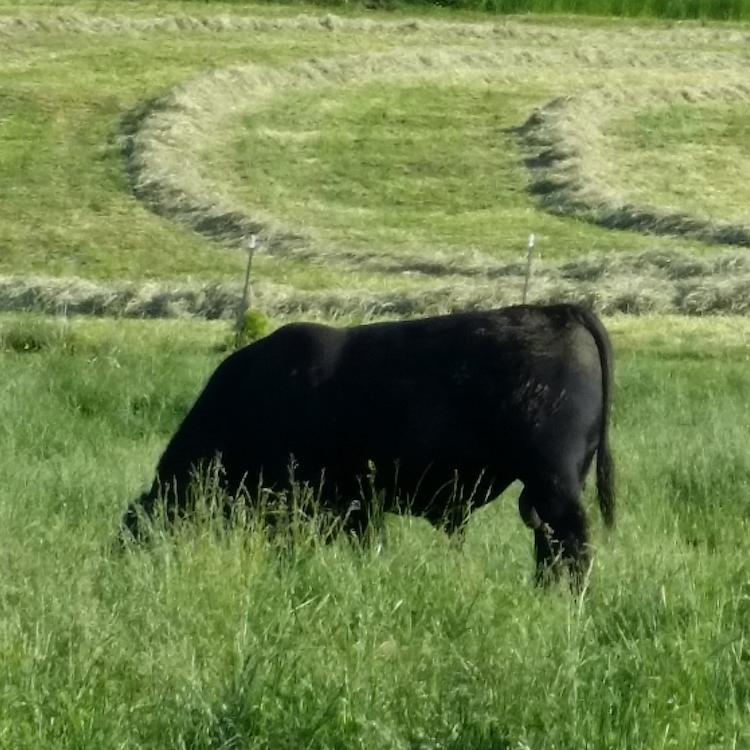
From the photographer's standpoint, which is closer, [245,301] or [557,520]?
[557,520]

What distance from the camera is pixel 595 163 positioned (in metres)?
36.0

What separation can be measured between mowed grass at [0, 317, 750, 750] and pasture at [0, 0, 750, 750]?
0.02 m

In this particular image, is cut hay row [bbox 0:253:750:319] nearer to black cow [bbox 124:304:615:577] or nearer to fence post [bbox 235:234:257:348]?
fence post [bbox 235:234:257:348]

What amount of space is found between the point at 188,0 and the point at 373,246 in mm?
22726

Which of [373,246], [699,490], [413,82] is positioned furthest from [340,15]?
[699,490]

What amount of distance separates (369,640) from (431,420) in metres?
2.23

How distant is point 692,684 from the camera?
5664 millimetres

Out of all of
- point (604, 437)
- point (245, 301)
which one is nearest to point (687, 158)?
point (245, 301)

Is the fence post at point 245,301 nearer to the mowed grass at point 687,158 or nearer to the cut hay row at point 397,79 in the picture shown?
the cut hay row at point 397,79

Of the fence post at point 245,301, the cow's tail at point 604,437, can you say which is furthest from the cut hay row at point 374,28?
the cow's tail at point 604,437

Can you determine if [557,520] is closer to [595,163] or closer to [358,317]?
[358,317]

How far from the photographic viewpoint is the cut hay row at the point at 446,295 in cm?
2298

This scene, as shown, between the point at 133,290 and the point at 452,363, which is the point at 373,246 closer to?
the point at 133,290

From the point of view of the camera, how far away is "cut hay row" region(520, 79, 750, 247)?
3095cm
